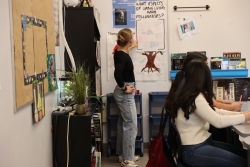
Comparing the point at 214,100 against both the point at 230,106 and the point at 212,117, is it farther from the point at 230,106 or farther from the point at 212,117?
the point at 212,117

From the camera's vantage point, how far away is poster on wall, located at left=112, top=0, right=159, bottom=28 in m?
4.23

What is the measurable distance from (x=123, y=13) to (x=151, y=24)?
38 centimetres

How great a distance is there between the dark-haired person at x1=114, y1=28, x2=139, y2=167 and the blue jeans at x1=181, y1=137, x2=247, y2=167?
150cm

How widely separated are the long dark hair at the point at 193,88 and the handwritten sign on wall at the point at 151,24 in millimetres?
2080

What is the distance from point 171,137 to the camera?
93.4 inches

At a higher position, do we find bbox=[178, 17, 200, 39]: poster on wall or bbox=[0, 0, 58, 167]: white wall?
bbox=[178, 17, 200, 39]: poster on wall

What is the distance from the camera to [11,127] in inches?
70.4

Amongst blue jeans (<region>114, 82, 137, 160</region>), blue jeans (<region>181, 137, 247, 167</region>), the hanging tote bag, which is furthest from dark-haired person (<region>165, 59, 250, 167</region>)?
blue jeans (<region>114, 82, 137, 160</region>)

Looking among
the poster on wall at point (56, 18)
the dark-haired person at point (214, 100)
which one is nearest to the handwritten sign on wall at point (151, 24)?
the dark-haired person at point (214, 100)

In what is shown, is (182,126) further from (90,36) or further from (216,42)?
(216,42)

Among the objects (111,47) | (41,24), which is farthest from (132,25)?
(41,24)

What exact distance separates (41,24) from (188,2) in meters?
2.43

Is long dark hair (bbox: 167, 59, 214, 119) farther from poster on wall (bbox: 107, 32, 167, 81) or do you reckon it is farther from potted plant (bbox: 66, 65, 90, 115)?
poster on wall (bbox: 107, 32, 167, 81)

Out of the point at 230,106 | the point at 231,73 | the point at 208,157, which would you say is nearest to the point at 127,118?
the point at 230,106
